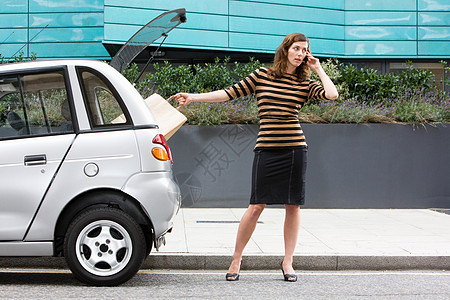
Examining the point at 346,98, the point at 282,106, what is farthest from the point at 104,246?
the point at 346,98

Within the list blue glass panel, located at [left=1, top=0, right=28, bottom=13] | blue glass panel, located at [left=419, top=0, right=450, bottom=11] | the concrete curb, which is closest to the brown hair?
the concrete curb

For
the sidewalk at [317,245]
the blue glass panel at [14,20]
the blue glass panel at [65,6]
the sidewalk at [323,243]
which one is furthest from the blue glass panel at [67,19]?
the sidewalk at [317,245]

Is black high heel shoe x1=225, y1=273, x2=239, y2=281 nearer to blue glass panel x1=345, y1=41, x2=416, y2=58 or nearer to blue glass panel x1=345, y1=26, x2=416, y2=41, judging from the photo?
blue glass panel x1=345, y1=41, x2=416, y2=58

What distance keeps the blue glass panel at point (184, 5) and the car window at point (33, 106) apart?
53.6 ft

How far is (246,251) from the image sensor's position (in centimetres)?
588

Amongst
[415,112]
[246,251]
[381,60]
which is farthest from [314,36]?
[246,251]

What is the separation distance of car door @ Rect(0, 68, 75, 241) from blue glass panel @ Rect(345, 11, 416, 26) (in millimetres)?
19808

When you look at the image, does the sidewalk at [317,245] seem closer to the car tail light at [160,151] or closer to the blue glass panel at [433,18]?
the car tail light at [160,151]

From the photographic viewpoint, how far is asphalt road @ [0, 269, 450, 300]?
446 cm

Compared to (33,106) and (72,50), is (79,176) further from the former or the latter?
(72,50)

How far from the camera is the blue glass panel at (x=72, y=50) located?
22656 mm

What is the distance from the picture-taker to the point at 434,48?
23.0m

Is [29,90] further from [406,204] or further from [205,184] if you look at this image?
[406,204]

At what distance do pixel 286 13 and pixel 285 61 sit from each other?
17.9 m
